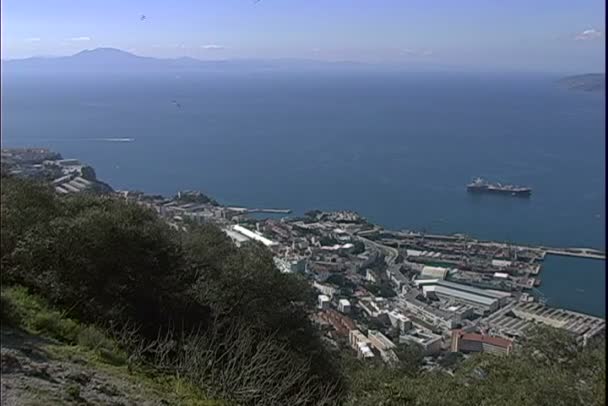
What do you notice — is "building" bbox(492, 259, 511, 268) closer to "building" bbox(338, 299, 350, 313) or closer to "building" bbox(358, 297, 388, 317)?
"building" bbox(358, 297, 388, 317)

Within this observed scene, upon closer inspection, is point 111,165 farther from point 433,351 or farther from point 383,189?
point 433,351

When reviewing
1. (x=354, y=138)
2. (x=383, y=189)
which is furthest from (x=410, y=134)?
(x=383, y=189)

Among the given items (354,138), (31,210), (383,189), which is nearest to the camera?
(31,210)

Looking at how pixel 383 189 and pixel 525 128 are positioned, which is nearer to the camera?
pixel 383 189

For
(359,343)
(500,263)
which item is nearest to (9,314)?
(359,343)

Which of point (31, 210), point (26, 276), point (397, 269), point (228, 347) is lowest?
point (397, 269)

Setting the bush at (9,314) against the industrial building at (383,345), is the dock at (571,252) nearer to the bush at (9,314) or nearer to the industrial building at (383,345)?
the industrial building at (383,345)

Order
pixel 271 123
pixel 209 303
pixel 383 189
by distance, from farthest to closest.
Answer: pixel 271 123 → pixel 383 189 → pixel 209 303
